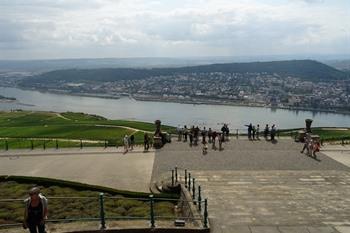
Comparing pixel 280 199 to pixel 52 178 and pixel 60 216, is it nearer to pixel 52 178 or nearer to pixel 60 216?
pixel 60 216

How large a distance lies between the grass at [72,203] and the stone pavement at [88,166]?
1556mm

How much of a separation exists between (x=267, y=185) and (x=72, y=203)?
7.14 meters

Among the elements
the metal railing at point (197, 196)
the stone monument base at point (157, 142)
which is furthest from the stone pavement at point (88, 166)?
the metal railing at point (197, 196)

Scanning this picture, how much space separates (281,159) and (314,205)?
9268mm

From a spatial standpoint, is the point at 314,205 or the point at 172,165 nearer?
the point at 314,205

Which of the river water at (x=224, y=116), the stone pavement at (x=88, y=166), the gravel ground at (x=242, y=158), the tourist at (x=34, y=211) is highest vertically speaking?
the tourist at (x=34, y=211)

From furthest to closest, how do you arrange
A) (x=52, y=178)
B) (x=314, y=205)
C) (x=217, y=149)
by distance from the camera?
1. (x=217, y=149)
2. (x=52, y=178)
3. (x=314, y=205)

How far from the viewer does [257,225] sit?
12797mm

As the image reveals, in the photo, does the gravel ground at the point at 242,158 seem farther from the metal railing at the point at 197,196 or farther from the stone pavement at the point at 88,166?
the metal railing at the point at 197,196

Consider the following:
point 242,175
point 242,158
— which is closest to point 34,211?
point 242,175

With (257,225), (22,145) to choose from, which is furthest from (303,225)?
(22,145)

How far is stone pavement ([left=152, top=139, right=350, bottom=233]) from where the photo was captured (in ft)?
43.2

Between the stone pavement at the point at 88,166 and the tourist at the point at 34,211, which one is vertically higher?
the tourist at the point at 34,211

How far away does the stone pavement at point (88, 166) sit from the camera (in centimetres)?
2088
